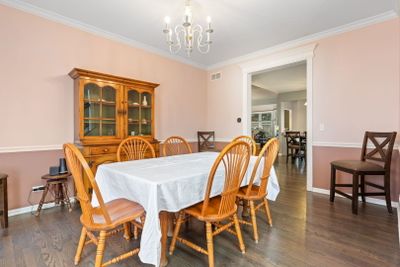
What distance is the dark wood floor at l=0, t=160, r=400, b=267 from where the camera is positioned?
5.13 ft

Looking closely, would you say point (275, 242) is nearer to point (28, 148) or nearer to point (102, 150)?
point (102, 150)

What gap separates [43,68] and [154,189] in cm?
250

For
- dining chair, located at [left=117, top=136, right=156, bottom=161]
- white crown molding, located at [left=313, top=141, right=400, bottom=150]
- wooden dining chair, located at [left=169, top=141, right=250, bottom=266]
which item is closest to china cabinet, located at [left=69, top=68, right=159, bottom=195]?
dining chair, located at [left=117, top=136, right=156, bottom=161]

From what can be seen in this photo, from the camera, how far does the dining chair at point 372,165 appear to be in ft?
7.79

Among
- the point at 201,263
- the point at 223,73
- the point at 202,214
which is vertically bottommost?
the point at 201,263

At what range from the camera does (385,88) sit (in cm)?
267

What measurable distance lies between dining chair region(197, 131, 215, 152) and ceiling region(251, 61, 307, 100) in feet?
5.92

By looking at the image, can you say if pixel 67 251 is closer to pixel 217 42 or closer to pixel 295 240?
pixel 295 240

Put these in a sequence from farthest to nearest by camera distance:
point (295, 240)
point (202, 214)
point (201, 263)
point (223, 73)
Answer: point (223, 73) → point (295, 240) → point (201, 263) → point (202, 214)

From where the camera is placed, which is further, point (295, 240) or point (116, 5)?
point (116, 5)

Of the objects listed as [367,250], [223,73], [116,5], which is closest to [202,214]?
[367,250]

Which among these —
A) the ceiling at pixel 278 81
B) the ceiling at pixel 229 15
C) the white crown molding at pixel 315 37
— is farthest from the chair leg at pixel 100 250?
the ceiling at pixel 278 81

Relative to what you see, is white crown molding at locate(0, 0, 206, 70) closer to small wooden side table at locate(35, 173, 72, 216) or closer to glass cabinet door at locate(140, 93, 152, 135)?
glass cabinet door at locate(140, 93, 152, 135)

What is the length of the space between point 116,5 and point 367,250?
3587mm
